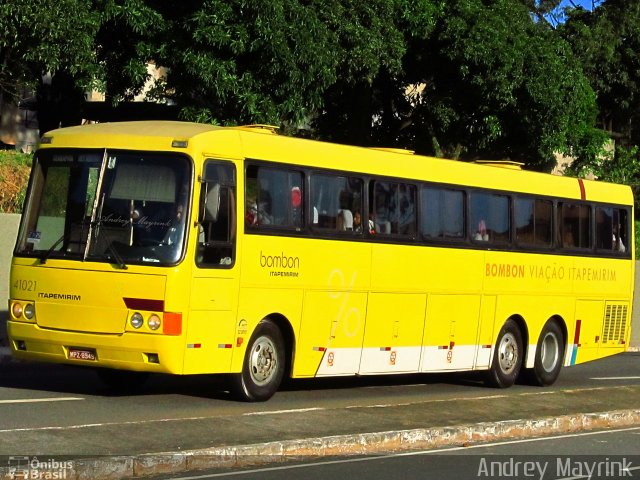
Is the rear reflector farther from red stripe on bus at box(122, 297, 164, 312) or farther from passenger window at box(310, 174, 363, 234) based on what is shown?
passenger window at box(310, 174, 363, 234)

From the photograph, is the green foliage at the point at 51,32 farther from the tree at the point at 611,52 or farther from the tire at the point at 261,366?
the tree at the point at 611,52

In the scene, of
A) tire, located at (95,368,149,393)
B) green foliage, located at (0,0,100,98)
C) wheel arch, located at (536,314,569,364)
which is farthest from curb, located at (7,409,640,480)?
green foliage, located at (0,0,100,98)

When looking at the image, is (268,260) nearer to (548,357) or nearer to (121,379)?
(121,379)

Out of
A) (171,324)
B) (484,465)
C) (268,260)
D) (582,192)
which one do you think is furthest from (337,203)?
(582,192)

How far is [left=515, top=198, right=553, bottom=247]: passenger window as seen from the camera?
19672 mm

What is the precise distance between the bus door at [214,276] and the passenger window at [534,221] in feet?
22.3

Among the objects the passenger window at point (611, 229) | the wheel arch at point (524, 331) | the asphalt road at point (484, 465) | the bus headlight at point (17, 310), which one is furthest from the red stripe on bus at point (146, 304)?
the passenger window at point (611, 229)

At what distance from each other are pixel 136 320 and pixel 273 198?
248cm

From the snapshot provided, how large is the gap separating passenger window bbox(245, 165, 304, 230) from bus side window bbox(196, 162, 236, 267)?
1.09 feet

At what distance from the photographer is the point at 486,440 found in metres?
12.7

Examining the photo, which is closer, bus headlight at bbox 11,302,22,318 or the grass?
bus headlight at bbox 11,302,22,318

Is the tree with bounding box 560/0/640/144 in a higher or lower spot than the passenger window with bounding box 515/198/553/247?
higher

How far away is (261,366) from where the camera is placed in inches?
579

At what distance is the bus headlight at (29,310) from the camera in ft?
45.5
